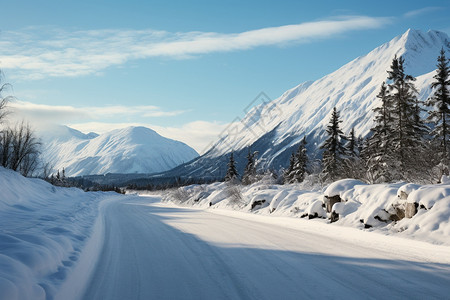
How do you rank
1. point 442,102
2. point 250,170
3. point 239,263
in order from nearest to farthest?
1. point 239,263
2. point 442,102
3. point 250,170

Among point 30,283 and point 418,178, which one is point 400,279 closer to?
point 30,283

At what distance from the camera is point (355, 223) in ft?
43.8

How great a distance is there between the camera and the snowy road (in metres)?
5.19

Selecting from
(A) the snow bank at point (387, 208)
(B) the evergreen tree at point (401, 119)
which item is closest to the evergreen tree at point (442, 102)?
(B) the evergreen tree at point (401, 119)

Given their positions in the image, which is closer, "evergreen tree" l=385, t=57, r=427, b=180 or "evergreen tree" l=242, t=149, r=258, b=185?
"evergreen tree" l=385, t=57, r=427, b=180

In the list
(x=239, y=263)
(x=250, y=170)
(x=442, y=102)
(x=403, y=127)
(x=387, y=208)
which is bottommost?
(x=239, y=263)

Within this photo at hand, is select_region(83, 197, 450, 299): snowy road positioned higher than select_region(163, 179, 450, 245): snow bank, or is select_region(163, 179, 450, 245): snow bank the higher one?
select_region(163, 179, 450, 245): snow bank

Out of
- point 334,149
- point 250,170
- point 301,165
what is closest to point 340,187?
point 334,149

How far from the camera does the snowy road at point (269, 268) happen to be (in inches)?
204

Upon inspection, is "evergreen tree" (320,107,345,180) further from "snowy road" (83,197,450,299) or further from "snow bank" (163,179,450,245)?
"snowy road" (83,197,450,299)

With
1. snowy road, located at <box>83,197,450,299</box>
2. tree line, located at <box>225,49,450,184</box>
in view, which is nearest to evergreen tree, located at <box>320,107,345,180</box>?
tree line, located at <box>225,49,450,184</box>

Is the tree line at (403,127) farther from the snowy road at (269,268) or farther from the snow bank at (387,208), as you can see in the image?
the snowy road at (269,268)

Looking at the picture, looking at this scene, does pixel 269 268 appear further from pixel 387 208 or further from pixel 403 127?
pixel 403 127

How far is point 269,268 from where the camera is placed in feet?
21.8
